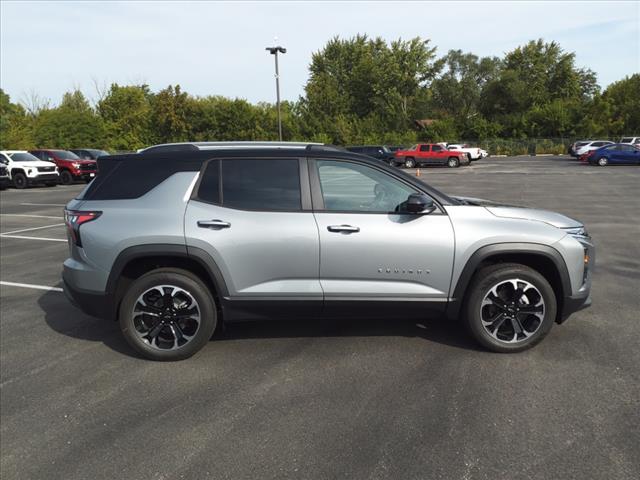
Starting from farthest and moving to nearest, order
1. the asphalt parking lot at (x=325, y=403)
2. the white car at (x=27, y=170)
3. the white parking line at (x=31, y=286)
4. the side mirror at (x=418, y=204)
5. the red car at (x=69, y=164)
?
the red car at (x=69, y=164), the white car at (x=27, y=170), the white parking line at (x=31, y=286), the side mirror at (x=418, y=204), the asphalt parking lot at (x=325, y=403)

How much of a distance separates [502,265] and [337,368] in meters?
1.57

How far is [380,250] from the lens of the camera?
3881mm

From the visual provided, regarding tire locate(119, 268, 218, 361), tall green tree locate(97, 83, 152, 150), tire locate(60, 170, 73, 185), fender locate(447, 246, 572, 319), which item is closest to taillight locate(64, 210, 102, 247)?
tire locate(119, 268, 218, 361)

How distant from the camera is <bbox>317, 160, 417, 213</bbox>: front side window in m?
3.99

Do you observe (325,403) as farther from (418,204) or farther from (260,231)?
(418,204)

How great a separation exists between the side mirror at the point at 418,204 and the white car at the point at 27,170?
24465mm

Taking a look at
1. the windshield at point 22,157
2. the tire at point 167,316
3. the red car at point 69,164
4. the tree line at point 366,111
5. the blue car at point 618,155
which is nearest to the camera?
the tire at point 167,316

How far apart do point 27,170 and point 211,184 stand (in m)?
23.5

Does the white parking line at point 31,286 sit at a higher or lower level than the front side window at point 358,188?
lower

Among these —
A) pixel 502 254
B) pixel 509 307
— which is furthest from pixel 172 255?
pixel 509 307

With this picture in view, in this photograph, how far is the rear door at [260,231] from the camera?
3.89m

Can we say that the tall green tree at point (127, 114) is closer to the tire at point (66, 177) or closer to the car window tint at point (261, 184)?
the tire at point (66, 177)

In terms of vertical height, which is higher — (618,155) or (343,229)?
(618,155)

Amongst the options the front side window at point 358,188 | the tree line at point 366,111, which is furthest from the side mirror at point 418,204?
the tree line at point 366,111
